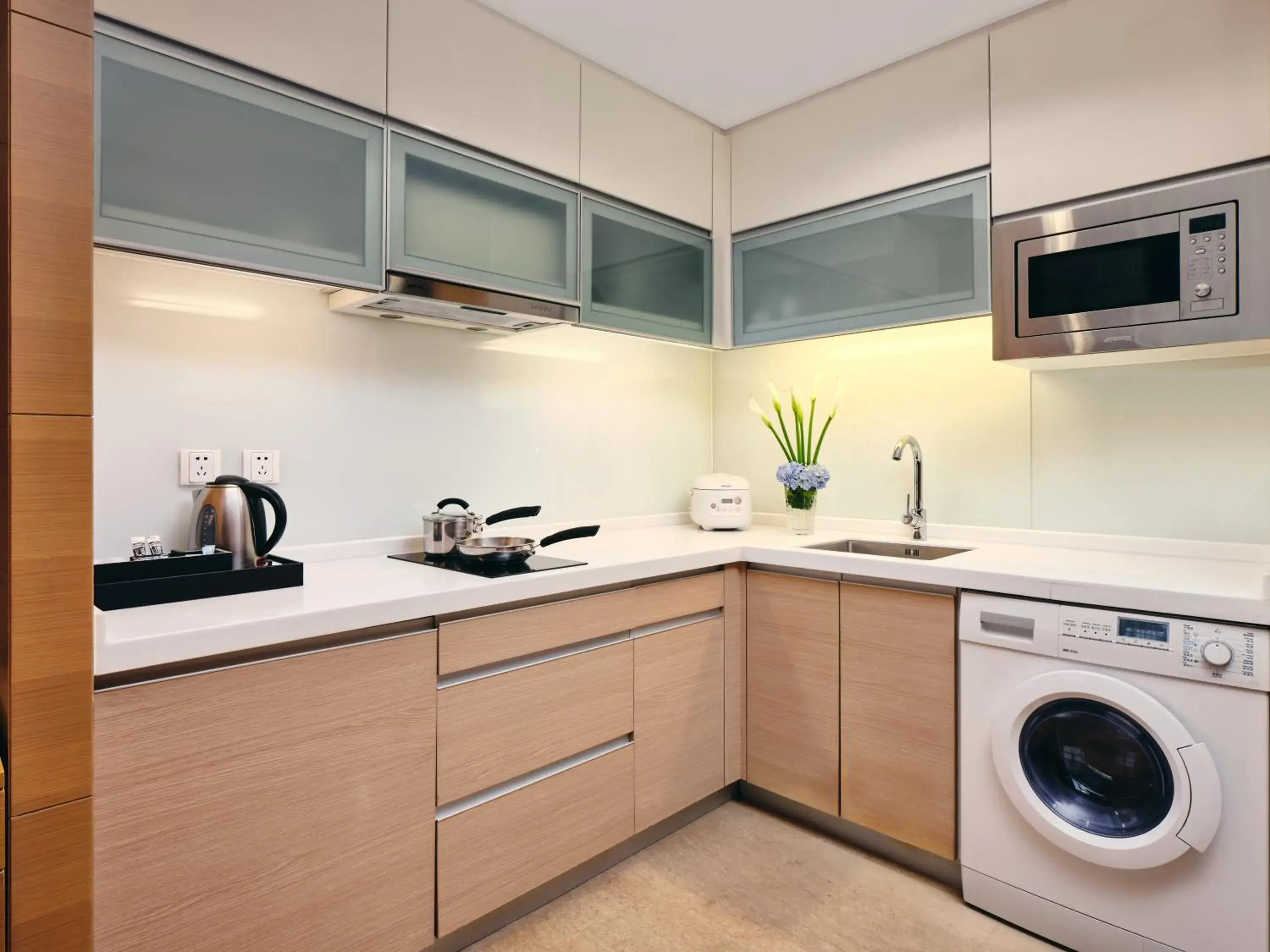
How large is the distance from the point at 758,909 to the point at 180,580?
1.60 meters

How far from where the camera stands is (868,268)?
2.45m

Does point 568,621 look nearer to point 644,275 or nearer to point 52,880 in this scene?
point 52,880

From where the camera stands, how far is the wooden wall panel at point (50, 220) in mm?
979

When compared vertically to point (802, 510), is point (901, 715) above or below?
below

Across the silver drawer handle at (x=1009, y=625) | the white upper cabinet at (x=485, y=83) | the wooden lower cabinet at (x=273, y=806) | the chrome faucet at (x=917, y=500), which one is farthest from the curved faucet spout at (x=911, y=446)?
the wooden lower cabinet at (x=273, y=806)

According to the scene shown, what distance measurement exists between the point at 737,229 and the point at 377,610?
2057 millimetres

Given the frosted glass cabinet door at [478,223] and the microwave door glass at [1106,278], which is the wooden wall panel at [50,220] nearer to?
the frosted glass cabinet door at [478,223]

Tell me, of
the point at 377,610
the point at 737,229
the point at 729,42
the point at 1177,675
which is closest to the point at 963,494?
the point at 1177,675

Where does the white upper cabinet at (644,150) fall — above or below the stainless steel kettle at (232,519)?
above

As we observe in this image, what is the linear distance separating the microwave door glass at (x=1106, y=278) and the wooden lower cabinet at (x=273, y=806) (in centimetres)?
183

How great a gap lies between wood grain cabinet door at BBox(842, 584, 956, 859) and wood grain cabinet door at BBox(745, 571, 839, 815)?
0.16ft

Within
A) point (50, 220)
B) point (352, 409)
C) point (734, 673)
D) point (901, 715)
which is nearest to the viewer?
point (50, 220)

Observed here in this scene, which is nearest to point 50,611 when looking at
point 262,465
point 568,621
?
point 262,465

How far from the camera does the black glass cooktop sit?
6.01 feet
